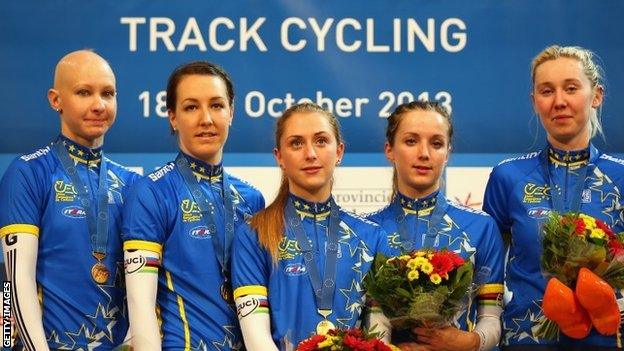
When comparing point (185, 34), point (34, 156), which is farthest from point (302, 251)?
point (185, 34)

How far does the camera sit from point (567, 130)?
168 inches

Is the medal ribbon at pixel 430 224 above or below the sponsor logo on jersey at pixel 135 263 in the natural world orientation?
above

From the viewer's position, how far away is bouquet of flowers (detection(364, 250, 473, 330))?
361 centimetres

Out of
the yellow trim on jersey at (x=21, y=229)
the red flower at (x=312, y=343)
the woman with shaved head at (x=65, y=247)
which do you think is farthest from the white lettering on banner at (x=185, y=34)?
the red flower at (x=312, y=343)

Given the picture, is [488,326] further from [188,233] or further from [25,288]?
[25,288]

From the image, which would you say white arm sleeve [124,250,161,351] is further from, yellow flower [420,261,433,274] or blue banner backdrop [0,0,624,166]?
blue banner backdrop [0,0,624,166]

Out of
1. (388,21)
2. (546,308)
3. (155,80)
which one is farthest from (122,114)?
(546,308)

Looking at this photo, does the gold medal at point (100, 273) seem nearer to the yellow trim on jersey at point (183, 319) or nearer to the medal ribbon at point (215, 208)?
the yellow trim on jersey at point (183, 319)

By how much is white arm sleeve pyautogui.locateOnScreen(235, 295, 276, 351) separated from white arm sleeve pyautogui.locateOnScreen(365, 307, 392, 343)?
1.21 ft

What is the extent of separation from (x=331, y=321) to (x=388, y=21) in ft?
8.22

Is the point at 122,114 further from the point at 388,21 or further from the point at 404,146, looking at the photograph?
the point at 404,146

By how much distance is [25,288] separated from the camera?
3895mm

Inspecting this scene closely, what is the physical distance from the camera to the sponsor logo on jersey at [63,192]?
161 inches

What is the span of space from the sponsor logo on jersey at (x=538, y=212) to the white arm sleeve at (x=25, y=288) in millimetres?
1965
